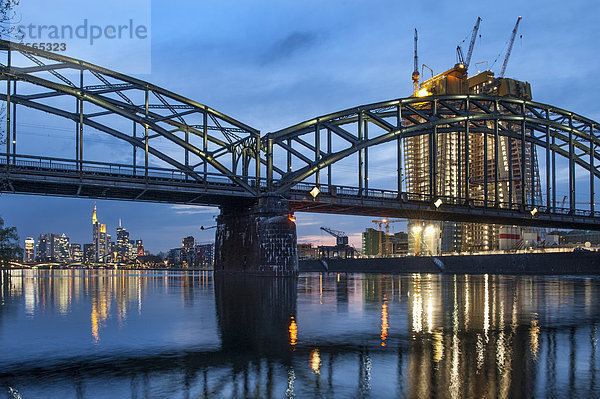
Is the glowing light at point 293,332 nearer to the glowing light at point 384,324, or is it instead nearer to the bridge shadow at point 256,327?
the bridge shadow at point 256,327

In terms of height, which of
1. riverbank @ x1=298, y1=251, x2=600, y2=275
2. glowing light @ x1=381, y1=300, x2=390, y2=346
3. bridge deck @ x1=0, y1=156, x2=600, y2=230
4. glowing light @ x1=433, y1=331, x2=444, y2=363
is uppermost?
bridge deck @ x1=0, y1=156, x2=600, y2=230

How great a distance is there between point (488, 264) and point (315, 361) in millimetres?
96826

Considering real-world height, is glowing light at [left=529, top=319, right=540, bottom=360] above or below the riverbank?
above

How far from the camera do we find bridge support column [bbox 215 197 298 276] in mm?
62250

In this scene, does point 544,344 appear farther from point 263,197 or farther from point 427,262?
point 427,262

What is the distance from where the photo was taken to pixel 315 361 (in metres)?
11.5

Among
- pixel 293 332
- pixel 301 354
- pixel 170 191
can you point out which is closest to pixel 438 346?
pixel 301 354

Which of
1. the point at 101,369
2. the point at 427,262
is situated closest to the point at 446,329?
the point at 101,369

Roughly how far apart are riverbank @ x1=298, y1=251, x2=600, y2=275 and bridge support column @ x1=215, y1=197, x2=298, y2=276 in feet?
159

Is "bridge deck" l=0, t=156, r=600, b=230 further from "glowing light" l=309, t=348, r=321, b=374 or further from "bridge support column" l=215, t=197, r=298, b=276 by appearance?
"glowing light" l=309, t=348, r=321, b=374

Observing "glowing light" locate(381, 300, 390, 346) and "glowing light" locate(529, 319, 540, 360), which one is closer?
"glowing light" locate(529, 319, 540, 360)

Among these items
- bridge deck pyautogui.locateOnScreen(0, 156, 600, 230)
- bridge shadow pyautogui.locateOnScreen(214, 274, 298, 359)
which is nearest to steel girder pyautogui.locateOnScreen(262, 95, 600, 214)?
bridge deck pyautogui.locateOnScreen(0, 156, 600, 230)

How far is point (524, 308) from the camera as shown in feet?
76.4

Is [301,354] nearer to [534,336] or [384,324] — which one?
[384,324]
